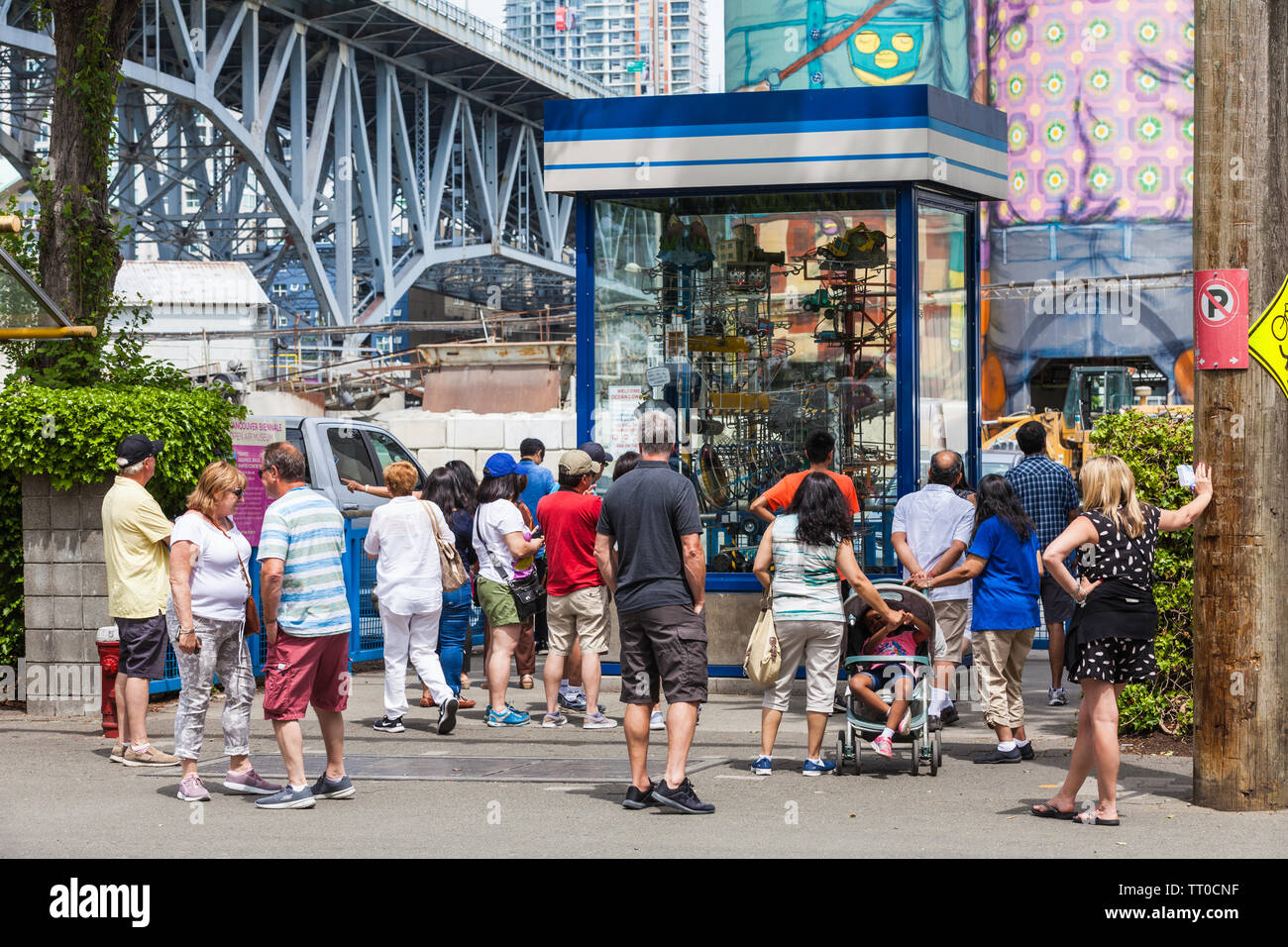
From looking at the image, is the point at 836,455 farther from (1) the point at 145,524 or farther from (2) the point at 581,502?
(1) the point at 145,524

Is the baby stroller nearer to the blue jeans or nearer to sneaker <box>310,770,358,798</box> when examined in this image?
sneaker <box>310,770,358,798</box>

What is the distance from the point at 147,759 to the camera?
8.41 m

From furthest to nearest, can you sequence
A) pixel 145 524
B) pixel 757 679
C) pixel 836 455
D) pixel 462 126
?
pixel 462 126 < pixel 836 455 < pixel 145 524 < pixel 757 679

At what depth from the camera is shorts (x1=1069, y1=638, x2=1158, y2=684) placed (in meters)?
6.53

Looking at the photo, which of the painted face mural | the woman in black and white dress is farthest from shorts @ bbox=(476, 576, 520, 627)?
the painted face mural

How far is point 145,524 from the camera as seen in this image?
8469mm

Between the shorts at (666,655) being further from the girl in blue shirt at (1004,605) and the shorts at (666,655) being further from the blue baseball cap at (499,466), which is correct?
the blue baseball cap at (499,466)

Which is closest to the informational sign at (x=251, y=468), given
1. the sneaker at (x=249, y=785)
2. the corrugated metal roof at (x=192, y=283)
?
the sneaker at (x=249, y=785)

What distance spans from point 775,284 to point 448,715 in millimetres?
4531

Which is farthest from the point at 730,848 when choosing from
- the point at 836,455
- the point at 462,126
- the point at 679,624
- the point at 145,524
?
the point at 462,126

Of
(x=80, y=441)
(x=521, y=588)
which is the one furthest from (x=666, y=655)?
(x=80, y=441)

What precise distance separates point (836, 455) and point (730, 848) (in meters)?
5.36

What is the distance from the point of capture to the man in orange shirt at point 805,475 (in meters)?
8.10

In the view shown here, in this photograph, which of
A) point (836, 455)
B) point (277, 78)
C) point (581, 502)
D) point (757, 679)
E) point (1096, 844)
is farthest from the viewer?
point (277, 78)
